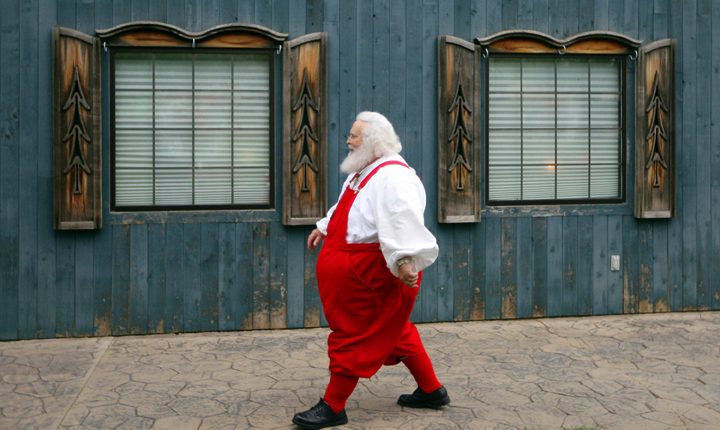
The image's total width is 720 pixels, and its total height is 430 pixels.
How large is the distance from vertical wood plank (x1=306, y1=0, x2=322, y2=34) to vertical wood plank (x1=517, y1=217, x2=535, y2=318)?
2.48m

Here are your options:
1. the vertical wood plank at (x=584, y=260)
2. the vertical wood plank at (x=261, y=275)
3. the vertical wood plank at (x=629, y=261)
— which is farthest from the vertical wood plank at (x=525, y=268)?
the vertical wood plank at (x=261, y=275)

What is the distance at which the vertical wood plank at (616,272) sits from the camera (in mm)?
6824

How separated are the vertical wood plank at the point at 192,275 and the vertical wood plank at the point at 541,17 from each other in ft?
11.4

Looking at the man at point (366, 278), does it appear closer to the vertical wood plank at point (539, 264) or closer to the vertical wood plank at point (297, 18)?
the vertical wood plank at point (297, 18)

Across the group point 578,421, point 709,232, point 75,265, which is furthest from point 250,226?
point 709,232

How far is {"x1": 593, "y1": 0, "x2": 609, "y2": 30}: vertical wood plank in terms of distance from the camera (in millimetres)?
6684

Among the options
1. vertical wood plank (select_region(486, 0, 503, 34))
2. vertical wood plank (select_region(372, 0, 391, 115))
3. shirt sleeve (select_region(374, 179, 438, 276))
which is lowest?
shirt sleeve (select_region(374, 179, 438, 276))

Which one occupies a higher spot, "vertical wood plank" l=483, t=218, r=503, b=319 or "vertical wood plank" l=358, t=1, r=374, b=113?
"vertical wood plank" l=358, t=1, r=374, b=113

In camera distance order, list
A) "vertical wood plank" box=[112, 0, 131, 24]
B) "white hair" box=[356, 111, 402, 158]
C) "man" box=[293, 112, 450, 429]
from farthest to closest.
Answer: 1. "vertical wood plank" box=[112, 0, 131, 24]
2. "white hair" box=[356, 111, 402, 158]
3. "man" box=[293, 112, 450, 429]

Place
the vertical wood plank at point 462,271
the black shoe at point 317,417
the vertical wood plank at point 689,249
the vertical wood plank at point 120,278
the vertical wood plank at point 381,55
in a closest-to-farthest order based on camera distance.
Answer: the black shoe at point 317,417 → the vertical wood plank at point 120,278 → the vertical wood plank at point 381,55 → the vertical wood plank at point 462,271 → the vertical wood plank at point 689,249

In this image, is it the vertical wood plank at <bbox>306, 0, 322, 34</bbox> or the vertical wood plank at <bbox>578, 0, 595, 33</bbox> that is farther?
the vertical wood plank at <bbox>578, 0, 595, 33</bbox>

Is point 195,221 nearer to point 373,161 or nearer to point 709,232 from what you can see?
point 373,161

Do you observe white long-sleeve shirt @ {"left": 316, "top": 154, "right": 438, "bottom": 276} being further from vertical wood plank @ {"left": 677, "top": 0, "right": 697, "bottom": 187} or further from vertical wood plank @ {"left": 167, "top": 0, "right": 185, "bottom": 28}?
vertical wood plank @ {"left": 677, "top": 0, "right": 697, "bottom": 187}

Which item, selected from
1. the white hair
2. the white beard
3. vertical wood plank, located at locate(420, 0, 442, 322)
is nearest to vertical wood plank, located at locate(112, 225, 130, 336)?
vertical wood plank, located at locate(420, 0, 442, 322)
